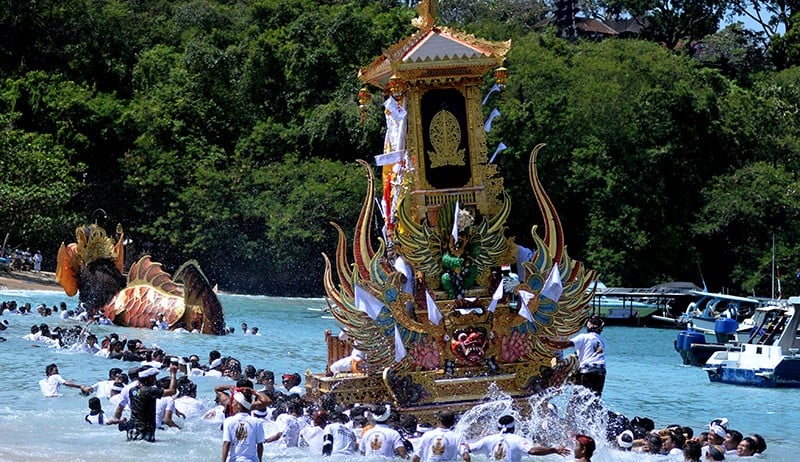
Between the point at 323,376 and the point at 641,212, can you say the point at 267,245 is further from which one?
the point at 323,376

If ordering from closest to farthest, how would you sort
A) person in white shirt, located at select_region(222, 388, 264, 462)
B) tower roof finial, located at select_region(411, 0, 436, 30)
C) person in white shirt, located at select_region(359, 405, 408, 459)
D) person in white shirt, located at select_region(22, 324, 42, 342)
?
person in white shirt, located at select_region(222, 388, 264, 462)
person in white shirt, located at select_region(359, 405, 408, 459)
tower roof finial, located at select_region(411, 0, 436, 30)
person in white shirt, located at select_region(22, 324, 42, 342)

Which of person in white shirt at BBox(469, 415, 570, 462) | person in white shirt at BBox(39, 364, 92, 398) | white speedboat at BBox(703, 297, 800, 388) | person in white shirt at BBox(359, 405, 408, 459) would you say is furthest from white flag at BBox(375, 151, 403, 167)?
white speedboat at BBox(703, 297, 800, 388)

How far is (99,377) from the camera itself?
2056 centimetres

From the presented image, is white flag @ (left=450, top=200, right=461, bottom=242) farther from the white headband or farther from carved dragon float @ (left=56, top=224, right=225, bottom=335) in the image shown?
carved dragon float @ (left=56, top=224, right=225, bottom=335)

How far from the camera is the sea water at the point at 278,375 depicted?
14109mm

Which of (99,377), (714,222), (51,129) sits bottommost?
(99,377)

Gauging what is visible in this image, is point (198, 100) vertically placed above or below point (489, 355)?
above

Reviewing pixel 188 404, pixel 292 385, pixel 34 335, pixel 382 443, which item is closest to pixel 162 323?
pixel 34 335

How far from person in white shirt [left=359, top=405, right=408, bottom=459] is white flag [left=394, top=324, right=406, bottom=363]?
4.25ft

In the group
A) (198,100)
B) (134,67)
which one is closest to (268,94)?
(198,100)

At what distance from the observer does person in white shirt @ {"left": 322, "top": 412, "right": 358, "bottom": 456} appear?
1322cm

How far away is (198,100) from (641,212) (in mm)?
16558

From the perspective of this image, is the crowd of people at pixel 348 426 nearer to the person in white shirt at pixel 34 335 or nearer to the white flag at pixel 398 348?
the white flag at pixel 398 348

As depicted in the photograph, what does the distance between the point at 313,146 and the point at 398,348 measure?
32532mm
